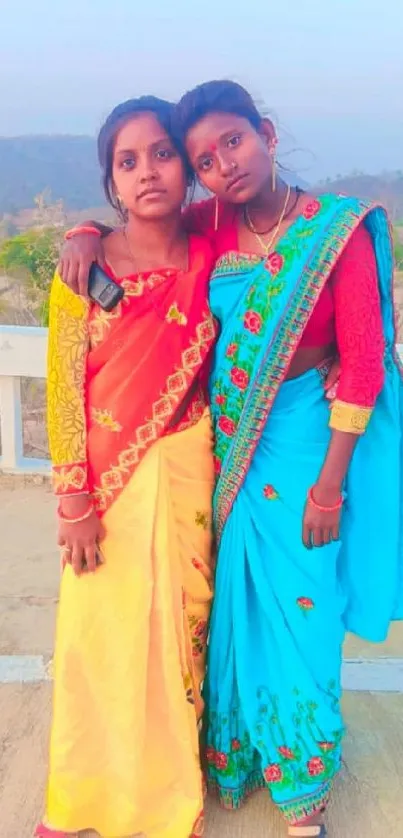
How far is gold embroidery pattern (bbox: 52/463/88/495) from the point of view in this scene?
192 centimetres

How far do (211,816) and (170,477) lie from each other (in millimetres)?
921

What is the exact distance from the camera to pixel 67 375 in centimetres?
189

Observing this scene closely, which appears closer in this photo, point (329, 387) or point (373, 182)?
point (329, 387)

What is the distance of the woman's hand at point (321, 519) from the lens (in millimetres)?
1924

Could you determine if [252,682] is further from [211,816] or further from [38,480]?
[38,480]

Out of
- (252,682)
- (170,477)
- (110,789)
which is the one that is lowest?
(110,789)

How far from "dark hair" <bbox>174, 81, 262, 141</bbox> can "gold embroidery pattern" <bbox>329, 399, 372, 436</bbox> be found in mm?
654

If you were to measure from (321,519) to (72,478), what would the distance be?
570 millimetres

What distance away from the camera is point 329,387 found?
6.37ft

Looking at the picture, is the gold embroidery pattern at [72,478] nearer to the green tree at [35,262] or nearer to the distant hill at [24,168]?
the green tree at [35,262]

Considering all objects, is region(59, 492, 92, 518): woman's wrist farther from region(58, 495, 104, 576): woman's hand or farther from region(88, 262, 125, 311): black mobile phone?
region(88, 262, 125, 311): black mobile phone

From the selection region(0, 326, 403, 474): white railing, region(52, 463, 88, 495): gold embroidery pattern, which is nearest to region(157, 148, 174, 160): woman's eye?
region(52, 463, 88, 495): gold embroidery pattern

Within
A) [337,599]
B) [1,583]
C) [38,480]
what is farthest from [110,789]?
[38,480]

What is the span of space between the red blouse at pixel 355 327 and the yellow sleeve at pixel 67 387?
1.65ft
